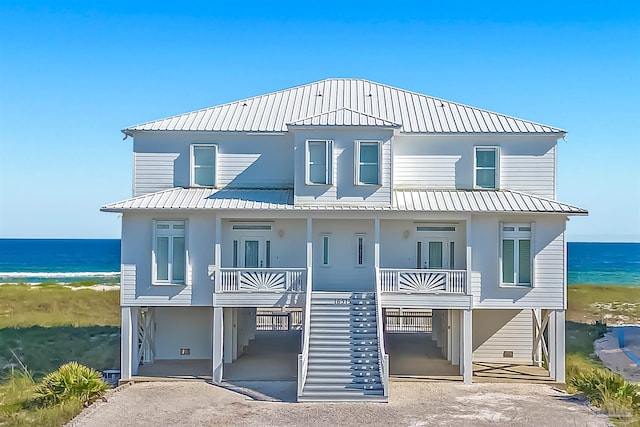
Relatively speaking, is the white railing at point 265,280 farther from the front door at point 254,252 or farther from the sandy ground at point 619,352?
the sandy ground at point 619,352

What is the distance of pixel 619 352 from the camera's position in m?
32.3

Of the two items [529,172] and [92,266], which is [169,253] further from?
[92,266]

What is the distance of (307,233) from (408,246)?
3.55m

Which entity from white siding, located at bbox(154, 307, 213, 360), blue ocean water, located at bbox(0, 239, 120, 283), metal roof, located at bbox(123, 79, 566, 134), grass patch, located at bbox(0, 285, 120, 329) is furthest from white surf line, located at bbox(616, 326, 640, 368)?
blue ocean water, located at bbox(0, 239, 120, 283)

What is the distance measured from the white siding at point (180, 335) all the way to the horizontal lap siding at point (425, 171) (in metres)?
8.54

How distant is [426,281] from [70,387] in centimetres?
1059

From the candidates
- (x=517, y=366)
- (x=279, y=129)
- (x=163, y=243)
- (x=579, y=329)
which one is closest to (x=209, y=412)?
(x=163, y=243)

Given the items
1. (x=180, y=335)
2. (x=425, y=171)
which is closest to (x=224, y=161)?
(x=180, y=335)

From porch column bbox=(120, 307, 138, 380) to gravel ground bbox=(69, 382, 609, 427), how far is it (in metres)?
0.97

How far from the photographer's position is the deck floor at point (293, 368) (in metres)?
21.3

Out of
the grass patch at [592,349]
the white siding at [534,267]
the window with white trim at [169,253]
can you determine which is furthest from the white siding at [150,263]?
the grass patch at [592,349]

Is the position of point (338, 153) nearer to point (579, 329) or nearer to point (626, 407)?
point (626, 407)

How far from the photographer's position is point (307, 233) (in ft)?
70.9

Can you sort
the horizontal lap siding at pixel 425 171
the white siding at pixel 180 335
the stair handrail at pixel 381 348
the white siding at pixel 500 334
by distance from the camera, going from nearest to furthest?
the stair handrail at pixel 381 348 → the horizontal lap siding at pixel 425 171 → the white siding at pixel 180 335 → the white siding at pixel 500 334
